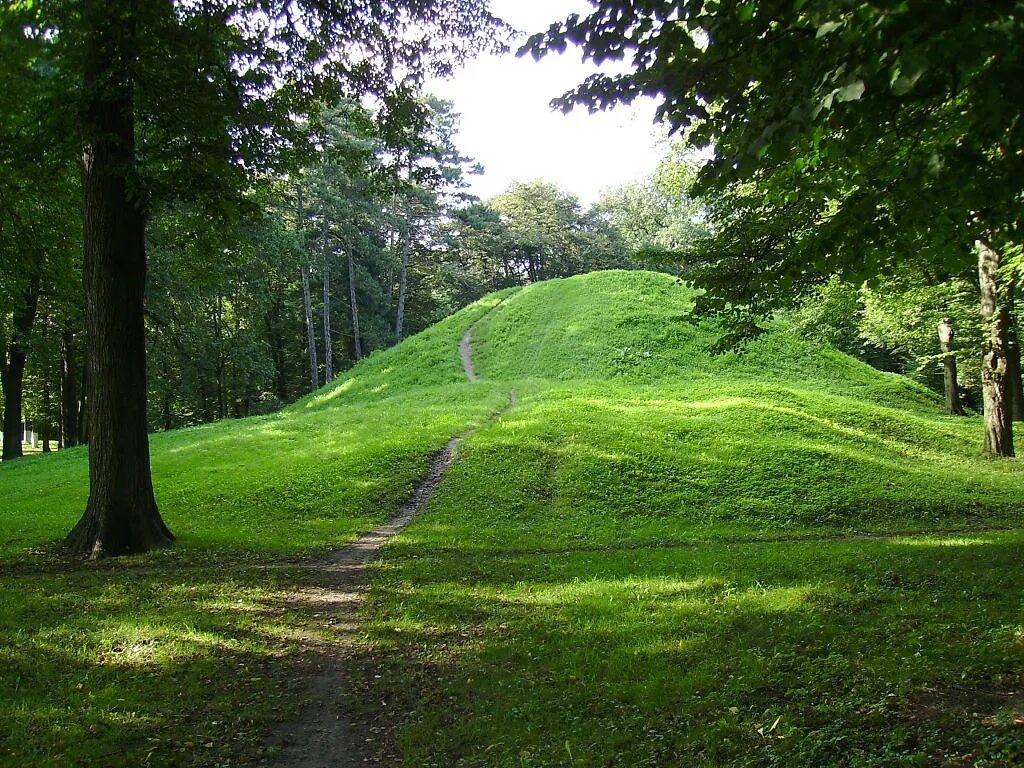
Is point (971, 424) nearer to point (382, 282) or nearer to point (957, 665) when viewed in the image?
point (957, 665)

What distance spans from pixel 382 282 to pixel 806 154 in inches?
1826

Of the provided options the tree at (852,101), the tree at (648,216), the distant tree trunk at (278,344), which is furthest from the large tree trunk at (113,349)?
the distant tree trunk at (278,344)

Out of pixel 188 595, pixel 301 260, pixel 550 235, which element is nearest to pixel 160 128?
pixel 188 595

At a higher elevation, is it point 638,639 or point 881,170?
point 881,170

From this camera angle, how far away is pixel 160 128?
32.7ft

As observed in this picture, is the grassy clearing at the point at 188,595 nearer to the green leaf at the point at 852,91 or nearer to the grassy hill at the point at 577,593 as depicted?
the grassy hill at the point at 577,593

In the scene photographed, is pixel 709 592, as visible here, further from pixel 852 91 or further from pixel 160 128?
pixel 160 128

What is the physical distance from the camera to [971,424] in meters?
21.8

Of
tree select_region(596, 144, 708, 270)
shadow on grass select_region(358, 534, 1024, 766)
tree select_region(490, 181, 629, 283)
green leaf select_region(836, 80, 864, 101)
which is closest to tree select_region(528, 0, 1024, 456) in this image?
green leaf select_region(836, 80, 864, 101)

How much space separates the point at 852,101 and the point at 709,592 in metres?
6.07

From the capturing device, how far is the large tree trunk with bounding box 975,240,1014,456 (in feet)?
52.0

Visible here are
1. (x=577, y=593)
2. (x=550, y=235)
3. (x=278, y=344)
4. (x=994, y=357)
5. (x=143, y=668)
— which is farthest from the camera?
(x=550, y=235)

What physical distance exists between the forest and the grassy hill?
52 millimetres

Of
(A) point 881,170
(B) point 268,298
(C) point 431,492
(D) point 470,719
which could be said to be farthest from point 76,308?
(A) point 881,170
